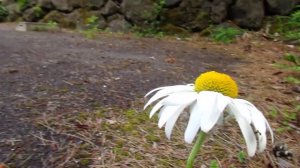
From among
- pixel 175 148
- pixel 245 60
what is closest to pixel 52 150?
pixel 175 148

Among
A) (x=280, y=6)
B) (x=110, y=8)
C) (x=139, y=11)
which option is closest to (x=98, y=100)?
(x=139, y=11)

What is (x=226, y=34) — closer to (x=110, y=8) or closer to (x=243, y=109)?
(x=110, y=8)

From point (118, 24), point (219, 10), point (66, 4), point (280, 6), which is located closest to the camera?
point (280, 6)

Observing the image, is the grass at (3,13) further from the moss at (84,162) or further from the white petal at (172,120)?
the white petal at (172,120)

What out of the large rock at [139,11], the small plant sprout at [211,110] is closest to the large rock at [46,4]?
the large rock at [139,11]

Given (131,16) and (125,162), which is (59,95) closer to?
(125,162)

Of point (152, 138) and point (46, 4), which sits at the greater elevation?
point (152, 138)

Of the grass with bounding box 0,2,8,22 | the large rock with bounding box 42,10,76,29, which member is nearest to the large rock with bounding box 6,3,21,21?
the grass with bounding box 0,2,8,22
